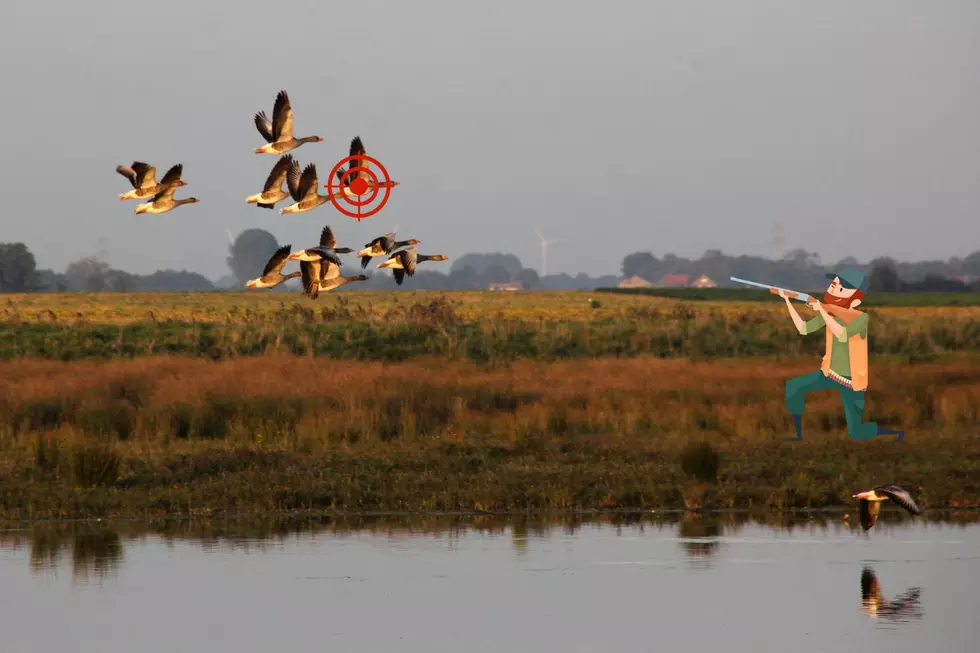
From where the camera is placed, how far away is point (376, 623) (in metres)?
14.3

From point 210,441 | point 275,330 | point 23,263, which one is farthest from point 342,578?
point 23,263

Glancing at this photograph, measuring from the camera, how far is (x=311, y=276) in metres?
15.8

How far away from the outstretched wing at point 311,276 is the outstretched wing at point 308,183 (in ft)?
2.10

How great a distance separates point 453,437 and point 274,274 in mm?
14488

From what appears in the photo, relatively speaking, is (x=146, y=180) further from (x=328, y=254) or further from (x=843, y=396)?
(x=843, y=396)

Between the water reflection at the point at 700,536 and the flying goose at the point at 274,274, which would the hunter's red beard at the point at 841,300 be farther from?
the flying goose at the point at 274,274

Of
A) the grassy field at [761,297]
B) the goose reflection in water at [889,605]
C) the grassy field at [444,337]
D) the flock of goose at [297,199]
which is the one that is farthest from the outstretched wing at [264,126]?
the grassy field at [761,297]

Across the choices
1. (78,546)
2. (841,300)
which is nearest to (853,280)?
(841,300)

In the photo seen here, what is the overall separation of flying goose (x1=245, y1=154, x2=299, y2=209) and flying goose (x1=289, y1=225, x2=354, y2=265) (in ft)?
1.82

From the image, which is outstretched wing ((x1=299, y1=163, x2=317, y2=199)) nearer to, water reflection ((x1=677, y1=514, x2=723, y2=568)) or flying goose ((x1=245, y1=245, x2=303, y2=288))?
flying goose ((x1=245, y1=245, x2=303, y2=288))

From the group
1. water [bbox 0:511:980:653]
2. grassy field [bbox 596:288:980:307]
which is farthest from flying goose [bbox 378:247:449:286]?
grassy field [bbox 596:288:980:307]

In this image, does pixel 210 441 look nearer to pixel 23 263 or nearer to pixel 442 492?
pixel 442 492

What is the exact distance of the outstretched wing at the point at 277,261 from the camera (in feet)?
51.1

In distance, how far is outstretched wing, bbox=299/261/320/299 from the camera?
15688 millimetres
